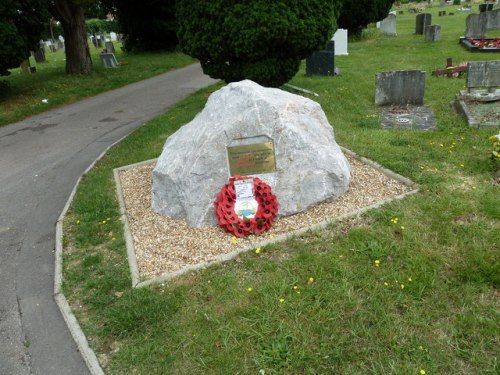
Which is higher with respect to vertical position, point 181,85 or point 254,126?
point 254,126

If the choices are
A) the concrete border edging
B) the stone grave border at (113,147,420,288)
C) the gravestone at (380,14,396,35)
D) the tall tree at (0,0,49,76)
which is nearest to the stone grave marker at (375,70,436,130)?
the stone grave border at (113,147,420,288)

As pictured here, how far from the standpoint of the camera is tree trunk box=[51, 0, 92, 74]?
16375mm

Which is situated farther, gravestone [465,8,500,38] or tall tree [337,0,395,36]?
tall tree [337,0,395,36]

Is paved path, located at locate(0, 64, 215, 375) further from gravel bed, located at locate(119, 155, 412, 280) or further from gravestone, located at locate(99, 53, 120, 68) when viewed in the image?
gravestone, located at locate(99, 53, 120, 68)

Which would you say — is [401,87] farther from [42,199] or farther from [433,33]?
[433,33]

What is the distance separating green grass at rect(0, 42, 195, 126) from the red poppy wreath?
9617mm

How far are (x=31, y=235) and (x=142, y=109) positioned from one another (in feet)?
24.8

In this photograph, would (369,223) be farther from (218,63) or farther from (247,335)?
(218,63)

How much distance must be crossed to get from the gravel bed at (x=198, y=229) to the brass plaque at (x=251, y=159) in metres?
0.67

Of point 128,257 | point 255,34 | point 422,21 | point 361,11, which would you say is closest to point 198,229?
point 128,257

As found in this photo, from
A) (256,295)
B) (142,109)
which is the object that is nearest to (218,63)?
(142,109)

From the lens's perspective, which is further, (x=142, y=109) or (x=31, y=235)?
(x=142, y=109)

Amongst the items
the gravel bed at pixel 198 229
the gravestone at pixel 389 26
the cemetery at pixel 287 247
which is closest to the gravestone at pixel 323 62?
the cemetery at pixel 287 247

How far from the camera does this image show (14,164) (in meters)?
8.34
